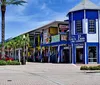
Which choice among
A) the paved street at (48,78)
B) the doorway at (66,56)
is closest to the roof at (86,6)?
the doorway at (66,56)

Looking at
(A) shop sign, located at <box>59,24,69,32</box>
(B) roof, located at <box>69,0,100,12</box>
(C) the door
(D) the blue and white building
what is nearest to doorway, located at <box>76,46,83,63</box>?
(D) the blue and white building

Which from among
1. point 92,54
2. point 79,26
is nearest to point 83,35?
point 79,26

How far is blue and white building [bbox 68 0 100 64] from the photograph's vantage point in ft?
155

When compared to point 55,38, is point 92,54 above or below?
below

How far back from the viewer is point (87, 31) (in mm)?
47219

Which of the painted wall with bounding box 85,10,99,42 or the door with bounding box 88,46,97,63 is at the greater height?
the painted wall with bounding box 85,10,99,42

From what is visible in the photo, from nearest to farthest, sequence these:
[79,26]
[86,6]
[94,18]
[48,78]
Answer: [48,78] → [94,18] → [86,6] → [79,26]

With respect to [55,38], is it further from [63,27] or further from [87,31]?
[87,31]

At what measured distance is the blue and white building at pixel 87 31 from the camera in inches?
1861

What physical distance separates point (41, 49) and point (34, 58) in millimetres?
6501

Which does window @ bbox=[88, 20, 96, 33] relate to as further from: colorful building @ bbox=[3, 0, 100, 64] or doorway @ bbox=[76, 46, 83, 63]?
doorway @ bbox=[76, 46, 83, 63]

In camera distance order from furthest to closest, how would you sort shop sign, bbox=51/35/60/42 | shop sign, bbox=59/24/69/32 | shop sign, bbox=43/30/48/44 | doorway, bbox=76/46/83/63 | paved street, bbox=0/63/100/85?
shop sign, bbox=43/30/48/44, shop sign, bbox=59/24/69/32, shop sign, bbox=51/35/60/42, doorway, bbox=76/46/83/63, paved street, bbox=0/63/100/85

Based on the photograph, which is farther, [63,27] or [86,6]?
[63,27]

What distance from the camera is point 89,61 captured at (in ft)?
157
